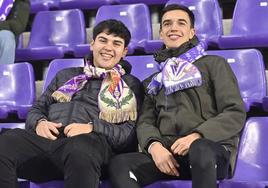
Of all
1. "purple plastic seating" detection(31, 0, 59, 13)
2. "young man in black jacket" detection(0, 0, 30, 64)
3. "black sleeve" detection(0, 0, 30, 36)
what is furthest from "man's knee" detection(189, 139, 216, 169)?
"purple plastic seating" detection(31, 0, 59, 13)

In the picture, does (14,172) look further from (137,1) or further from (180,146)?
(137,1)

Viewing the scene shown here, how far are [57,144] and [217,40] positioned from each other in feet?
3.49

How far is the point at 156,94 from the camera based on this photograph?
1.93 m

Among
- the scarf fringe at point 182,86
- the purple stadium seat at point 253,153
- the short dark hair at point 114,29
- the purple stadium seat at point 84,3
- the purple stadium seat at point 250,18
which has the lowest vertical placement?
the purple stadium seat at point 253,153

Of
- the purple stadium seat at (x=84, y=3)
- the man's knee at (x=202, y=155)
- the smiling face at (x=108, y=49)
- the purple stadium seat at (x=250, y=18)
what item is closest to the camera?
the man's knee at (x=202, y=155)

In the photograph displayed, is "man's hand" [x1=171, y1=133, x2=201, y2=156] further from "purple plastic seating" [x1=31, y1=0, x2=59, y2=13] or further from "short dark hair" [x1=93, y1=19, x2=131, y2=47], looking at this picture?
"purple plastic seating" [x1=31, y1=0, x2=59, y2=13]

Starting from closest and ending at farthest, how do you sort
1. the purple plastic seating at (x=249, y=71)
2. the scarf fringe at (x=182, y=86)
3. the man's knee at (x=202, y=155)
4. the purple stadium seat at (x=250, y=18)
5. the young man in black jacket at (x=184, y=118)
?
the man's knee at (x=202, y=155) < the young man in black jacket at (x=184, y=118) < the scarf fringe at (x=182, y=86) < the purple plastic seating at (x=249, y=71) < the purple stadium seat at (x=250, y=18)

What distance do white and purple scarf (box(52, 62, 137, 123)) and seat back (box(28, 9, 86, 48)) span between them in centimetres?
99

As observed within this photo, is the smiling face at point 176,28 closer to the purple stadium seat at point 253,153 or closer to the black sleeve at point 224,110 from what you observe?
the black sleeve at point 224,110

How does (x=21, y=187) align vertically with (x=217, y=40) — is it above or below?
below

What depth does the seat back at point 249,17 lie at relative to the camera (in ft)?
8.91

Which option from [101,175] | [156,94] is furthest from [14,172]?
[156,94]

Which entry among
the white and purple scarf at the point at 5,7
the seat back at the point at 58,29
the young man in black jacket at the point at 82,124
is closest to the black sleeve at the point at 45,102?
the young man in black jacket at the point at 82,124

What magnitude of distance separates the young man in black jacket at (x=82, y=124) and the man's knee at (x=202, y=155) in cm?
29
